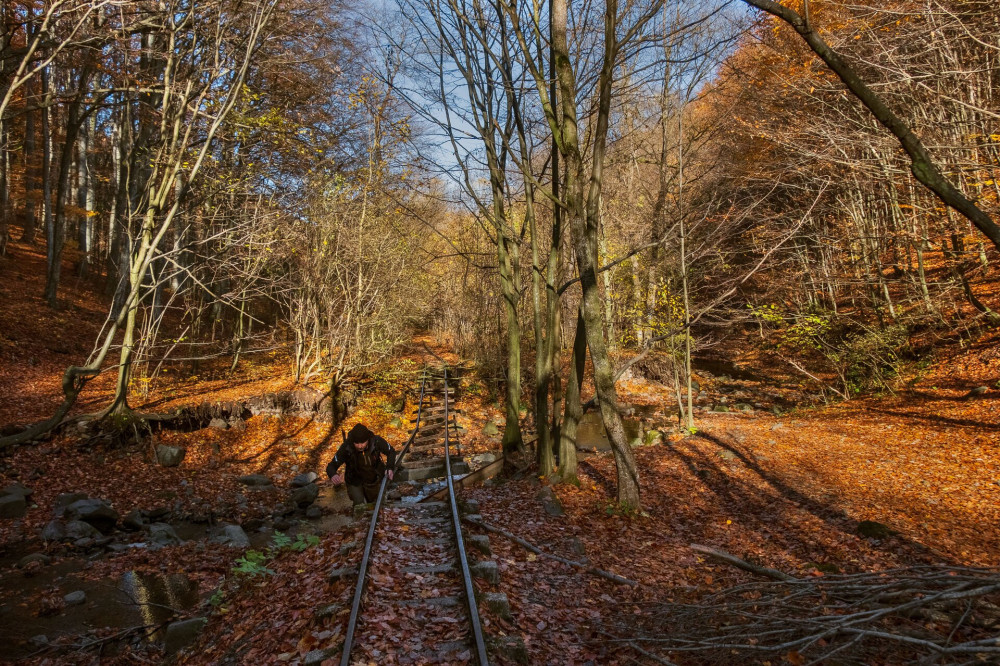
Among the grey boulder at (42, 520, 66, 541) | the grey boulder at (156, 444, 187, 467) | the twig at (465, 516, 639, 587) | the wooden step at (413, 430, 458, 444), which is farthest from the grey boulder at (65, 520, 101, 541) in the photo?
the wooden step at (413, 430, 458, 444)

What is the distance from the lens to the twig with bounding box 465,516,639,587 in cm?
623

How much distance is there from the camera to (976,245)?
50.1 ft

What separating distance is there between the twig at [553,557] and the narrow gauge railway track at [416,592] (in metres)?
0.51

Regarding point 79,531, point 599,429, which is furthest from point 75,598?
point 599,429

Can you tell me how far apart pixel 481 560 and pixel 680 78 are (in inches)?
519

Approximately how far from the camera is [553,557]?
6863 millimetres

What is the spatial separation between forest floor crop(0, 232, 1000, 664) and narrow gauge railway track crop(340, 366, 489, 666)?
0.21 m

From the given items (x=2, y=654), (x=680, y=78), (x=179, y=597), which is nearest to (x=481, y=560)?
(x=179, y=597)

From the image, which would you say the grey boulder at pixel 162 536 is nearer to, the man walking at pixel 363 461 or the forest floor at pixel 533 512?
the forest floor at pixel 533 512

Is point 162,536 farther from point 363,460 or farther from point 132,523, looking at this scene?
point 363,460

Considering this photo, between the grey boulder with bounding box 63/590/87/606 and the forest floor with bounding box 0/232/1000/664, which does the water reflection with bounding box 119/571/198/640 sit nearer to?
the forest floor with bounding box 0/232/1000/664

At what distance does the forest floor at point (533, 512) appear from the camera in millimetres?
5707

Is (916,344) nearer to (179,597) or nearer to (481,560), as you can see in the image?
(481,560)

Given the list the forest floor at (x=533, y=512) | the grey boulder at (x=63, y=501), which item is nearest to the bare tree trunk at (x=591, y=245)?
the forest floor at (x=533, y=512)
